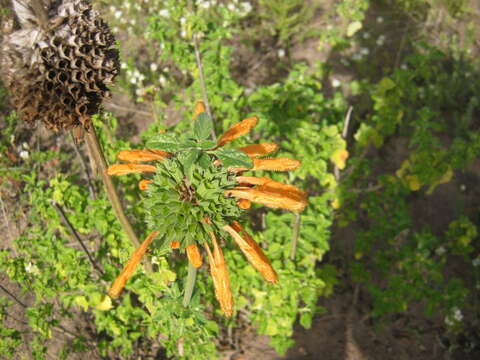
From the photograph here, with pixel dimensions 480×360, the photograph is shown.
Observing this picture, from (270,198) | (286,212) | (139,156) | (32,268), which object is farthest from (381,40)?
(32,268)

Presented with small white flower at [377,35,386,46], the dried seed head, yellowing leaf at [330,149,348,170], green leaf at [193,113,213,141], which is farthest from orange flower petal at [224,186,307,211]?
small white flower at [377,35,386,46]

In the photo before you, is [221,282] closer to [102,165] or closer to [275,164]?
[275,164]

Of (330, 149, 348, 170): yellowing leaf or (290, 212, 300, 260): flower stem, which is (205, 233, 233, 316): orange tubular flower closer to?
(290, 212, 300, 260): flower stem

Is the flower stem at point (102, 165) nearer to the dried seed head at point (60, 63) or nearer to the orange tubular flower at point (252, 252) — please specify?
the dried seed head at point (60, 63)

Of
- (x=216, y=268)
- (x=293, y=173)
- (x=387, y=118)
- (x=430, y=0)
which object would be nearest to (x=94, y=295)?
(x=216, y=268)

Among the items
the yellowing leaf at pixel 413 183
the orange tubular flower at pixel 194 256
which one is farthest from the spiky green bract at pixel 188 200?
the yellowing leaf at pixel 413 183

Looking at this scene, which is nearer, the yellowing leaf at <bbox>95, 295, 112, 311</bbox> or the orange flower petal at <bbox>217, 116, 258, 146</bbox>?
the orange flower petal at <bbox>217, 116, 258, 146</bbox>

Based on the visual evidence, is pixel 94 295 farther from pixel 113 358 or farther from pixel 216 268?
pixel 113 358

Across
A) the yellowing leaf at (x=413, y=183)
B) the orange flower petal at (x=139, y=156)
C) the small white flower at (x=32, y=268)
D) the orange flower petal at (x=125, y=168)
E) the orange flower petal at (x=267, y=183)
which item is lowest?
the small white flower at (x=32, y=268)
